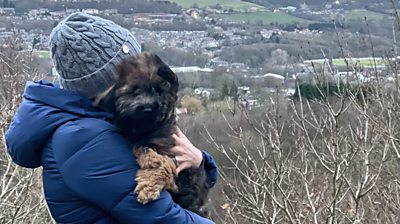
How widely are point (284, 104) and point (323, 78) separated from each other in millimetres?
4148

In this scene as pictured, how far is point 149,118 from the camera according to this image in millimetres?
2254

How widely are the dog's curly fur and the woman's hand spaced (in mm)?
23

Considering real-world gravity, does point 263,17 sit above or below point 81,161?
below

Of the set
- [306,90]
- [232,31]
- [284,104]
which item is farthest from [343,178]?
[232,31]

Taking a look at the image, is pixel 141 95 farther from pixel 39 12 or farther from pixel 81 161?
pixel 39 12

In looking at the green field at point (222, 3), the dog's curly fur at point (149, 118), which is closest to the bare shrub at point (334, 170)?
the dog's curly fur at point (149, 118)

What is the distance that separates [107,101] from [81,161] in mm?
205

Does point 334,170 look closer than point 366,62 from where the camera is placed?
Yes

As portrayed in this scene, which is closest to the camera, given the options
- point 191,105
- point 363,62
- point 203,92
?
point 363,62

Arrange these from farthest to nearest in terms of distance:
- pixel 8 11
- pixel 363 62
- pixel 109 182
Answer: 1. pixel 8 11
2. pixel 363 62
3. pixel 109 182

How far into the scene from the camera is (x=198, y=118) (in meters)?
19.2

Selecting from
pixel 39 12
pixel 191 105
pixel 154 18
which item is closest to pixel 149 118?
pixel 191 105

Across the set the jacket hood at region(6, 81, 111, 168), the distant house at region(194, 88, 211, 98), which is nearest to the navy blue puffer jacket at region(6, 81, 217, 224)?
the jacket hood at region(6, 81, 111, 168)

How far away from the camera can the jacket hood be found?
2.20 metres
